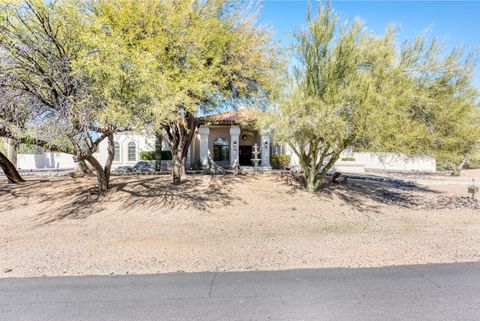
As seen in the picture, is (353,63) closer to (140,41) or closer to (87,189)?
(140,41)

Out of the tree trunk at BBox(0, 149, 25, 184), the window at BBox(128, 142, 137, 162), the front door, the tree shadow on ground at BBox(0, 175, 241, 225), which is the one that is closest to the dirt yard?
the tree shadow on ground at BBox(0, 175, 241, 225)

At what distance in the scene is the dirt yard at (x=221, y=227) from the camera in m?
6.04

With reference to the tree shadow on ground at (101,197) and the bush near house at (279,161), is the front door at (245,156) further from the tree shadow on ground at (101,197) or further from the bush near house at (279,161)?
the tree shadow on ground at (101,197)

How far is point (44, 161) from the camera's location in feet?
110

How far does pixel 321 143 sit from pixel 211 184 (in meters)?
5.83

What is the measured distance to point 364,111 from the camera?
381 inches

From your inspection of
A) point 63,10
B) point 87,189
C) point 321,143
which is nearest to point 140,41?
point 63,10

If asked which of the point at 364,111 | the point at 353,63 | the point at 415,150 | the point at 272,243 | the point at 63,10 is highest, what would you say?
the point at 63,10

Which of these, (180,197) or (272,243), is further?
(180,197)

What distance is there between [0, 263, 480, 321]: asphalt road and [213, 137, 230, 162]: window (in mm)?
21739

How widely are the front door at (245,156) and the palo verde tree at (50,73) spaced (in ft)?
62.7

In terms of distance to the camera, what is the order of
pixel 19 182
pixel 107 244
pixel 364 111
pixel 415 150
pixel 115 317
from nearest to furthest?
pixel 115 317 → pixel 107 244 → pixel 364 111 → pixel 415 150 → pixel 19 182

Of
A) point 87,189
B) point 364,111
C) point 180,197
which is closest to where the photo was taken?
point 364,111

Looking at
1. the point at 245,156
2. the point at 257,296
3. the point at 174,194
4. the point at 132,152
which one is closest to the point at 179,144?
the point at 174,194
